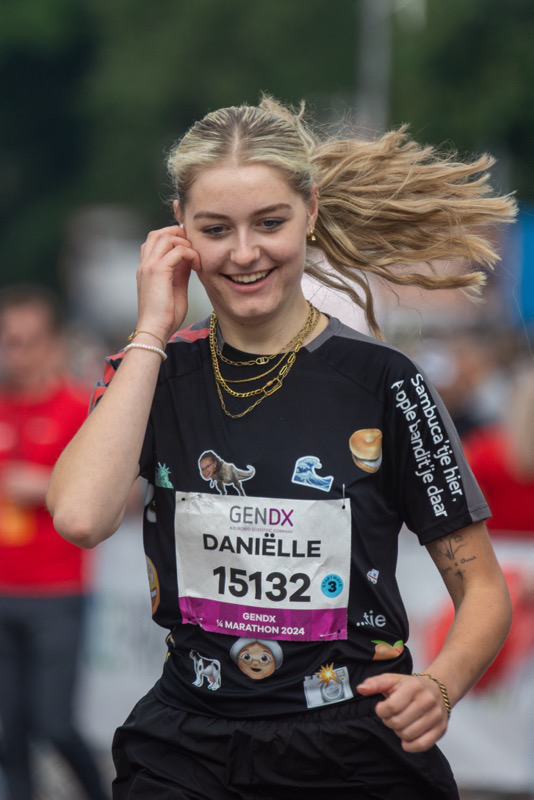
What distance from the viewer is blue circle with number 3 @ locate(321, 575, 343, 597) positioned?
118 inches

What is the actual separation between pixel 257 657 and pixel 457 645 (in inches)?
17.0

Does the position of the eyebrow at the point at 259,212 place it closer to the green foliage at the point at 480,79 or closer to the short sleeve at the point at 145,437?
the short sleeve at the point at 145,437

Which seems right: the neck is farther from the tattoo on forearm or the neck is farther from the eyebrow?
the tattoo on forearm

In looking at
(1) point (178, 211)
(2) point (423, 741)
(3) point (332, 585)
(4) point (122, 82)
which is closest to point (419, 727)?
(2) point (423, 741)

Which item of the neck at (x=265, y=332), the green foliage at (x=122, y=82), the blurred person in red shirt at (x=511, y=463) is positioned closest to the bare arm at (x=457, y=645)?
the neck at (x=265, y=332)

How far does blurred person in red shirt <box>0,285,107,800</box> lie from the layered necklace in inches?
135

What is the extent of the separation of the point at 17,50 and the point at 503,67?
111ft

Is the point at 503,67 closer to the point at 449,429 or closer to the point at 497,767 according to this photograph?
the point at 497,767

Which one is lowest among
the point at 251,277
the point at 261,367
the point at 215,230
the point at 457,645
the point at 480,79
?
the point at 457,645

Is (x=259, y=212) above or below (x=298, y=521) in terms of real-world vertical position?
above

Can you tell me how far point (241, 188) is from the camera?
3.05m

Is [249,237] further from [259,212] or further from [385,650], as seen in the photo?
[385,650]

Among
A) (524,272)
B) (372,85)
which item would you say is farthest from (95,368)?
(372,85)

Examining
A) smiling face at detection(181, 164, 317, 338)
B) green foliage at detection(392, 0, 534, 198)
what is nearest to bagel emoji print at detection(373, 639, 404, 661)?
smiling face at detection(181, 164, 317, 338)
